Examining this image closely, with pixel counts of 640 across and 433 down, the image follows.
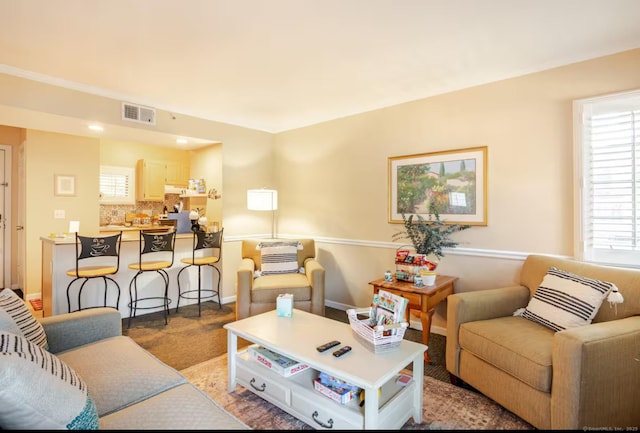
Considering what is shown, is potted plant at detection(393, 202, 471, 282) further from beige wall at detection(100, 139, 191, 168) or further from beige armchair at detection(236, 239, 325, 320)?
beige wall at detection(100, 139, 191, 168)

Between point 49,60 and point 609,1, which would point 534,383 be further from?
point 49,60

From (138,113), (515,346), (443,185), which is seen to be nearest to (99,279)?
(138,113)

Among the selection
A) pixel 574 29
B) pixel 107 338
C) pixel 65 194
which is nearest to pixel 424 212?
pixel 574 29

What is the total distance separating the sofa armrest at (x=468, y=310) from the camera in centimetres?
210

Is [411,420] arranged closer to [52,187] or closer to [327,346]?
[327,346]

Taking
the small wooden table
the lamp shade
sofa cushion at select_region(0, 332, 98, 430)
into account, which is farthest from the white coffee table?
the lamp shade

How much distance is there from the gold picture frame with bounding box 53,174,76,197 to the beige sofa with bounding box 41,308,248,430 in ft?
11.5

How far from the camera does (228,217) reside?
4066mm

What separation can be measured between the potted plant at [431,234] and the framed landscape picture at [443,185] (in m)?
0.07

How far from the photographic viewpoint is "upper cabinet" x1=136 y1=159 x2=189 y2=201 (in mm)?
5555

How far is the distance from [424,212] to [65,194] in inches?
189

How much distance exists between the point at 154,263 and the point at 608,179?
400cm

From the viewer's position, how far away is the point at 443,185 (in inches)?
119

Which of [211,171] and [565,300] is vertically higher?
[211,171]
